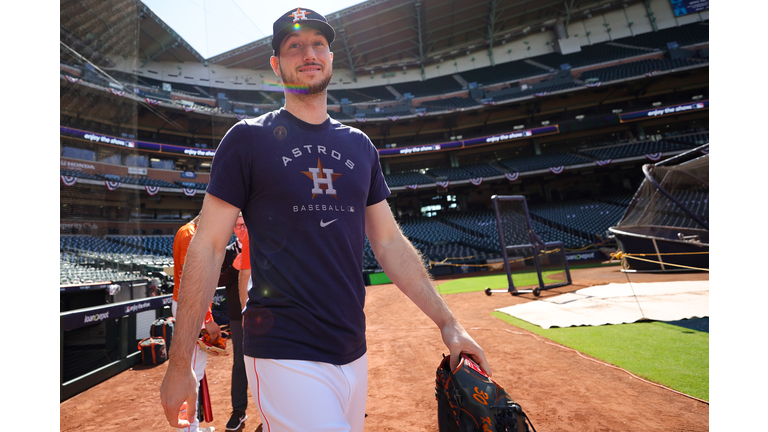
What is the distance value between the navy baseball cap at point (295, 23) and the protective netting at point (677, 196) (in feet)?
39.9

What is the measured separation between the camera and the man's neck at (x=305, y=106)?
1492mm

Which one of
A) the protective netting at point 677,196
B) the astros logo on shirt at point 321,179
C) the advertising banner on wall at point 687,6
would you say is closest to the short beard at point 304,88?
the astros logo on shirt at point 321,179

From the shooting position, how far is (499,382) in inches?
154

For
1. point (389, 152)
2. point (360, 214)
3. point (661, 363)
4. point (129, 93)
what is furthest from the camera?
point (389, 152)

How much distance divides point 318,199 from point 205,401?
3.31 m

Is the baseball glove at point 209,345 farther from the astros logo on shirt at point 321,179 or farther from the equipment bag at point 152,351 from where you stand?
the equipment bag at point 152,351

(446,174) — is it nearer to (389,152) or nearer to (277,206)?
(389,152)

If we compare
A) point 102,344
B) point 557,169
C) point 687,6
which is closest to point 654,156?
point 557,169

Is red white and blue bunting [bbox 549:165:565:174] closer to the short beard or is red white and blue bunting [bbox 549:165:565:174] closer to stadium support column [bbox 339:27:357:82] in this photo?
stadium support column [bbox 339:27:357:82]

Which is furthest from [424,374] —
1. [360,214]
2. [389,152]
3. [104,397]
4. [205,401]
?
[389,152]

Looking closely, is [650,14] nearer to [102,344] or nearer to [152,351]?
[152,351]

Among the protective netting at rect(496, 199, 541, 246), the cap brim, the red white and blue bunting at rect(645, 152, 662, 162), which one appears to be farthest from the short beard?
the red white and blue bunting at rect(645, 152, 662, 162)

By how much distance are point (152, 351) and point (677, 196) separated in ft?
50.0

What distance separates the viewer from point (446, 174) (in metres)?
32.8
